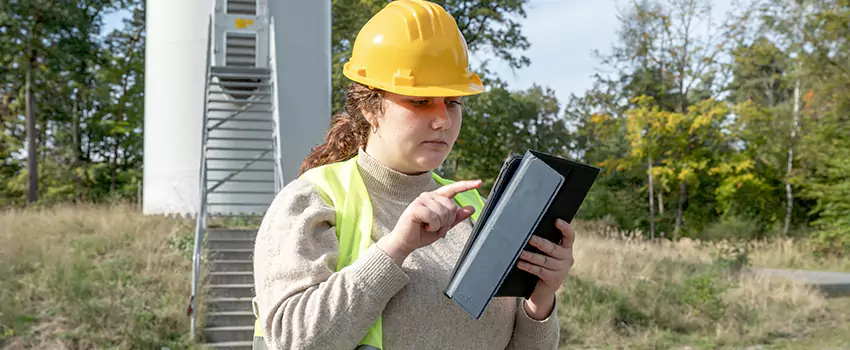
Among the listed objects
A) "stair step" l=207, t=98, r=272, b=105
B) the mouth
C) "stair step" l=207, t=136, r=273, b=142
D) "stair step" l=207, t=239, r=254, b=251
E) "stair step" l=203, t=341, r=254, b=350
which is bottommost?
"stair step" l=203, t=341, r=254, b=350

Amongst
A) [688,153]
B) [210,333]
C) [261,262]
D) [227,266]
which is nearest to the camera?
[261,262]

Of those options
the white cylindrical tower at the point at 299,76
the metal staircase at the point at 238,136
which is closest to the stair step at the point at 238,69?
the metal staircase at the point at 238,136

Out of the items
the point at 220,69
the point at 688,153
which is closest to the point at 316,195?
the point at 220,69

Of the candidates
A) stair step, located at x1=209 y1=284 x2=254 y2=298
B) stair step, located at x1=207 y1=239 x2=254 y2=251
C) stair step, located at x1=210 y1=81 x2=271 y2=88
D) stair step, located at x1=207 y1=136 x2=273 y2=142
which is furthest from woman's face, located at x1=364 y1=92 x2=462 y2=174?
stair step, located at x1=210 y1=81 x2=271 y2=88

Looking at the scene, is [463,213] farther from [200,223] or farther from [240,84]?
[240,84]

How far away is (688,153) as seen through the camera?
22438 mm

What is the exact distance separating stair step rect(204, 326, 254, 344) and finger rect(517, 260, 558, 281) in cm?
882

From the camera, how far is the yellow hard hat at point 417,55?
1.69m

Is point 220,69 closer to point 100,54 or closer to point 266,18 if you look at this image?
point 266,18

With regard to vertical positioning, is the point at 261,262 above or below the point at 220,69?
below

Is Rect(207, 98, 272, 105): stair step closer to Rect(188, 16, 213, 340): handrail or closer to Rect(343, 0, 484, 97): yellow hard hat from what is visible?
Rect(188, 16, 213, 340): handrail

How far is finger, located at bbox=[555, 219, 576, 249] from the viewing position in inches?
61.5

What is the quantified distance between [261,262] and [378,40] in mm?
558

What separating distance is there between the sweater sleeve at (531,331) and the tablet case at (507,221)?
349mm
